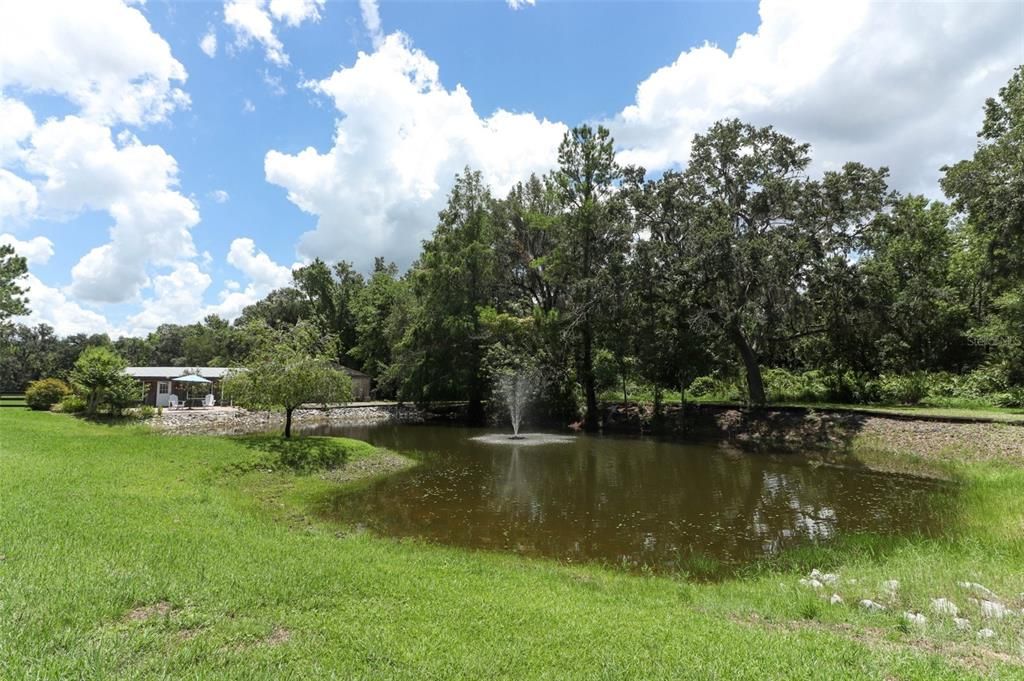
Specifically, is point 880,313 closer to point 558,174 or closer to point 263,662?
point 558,174

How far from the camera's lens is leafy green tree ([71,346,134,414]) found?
2588 centimetres

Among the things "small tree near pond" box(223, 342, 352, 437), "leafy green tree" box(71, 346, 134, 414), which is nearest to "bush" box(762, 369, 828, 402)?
"small tree near pond" box(223, 342, 352, 437)

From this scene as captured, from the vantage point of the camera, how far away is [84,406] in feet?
93.5

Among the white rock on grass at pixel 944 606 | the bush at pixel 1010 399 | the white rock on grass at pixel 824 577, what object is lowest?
the white rock on grass at pixel 824 577

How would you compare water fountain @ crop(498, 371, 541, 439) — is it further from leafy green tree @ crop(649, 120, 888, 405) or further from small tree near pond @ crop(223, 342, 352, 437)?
small tree near pond @ crop(223, 342, 352, 437)

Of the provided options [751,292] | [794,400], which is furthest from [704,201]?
[794,400]

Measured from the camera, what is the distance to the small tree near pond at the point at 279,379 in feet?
61.6

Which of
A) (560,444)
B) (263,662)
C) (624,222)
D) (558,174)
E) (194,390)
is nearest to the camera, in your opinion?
(263,662)

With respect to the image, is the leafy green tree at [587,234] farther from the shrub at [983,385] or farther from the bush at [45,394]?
the bush at [45,394]

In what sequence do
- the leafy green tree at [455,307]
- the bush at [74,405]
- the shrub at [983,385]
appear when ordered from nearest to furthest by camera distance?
the shrub at [983,385], the bush at [74,405], the leafy green tree at [455,307]

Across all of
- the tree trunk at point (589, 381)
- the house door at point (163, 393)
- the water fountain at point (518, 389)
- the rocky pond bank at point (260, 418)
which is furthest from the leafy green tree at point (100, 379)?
the tree trunk at point (589, 381)

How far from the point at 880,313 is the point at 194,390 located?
1880 inches

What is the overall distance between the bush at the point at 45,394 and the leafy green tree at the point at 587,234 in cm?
3089

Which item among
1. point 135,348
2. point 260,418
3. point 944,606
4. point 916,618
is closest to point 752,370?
point 944,606
